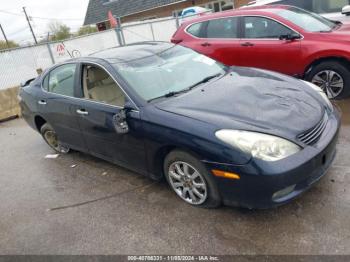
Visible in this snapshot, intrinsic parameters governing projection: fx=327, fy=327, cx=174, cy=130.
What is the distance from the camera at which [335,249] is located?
249 centimetres

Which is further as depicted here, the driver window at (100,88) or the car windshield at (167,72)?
the driver window at (100,88)

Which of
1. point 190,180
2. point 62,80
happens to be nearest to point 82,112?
point 62,80

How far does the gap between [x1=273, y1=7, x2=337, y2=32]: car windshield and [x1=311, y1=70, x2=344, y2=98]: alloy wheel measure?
0.78m

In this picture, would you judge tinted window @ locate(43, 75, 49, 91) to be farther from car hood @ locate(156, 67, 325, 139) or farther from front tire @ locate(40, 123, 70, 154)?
car hood @ locate(156, 67, 325, 139)

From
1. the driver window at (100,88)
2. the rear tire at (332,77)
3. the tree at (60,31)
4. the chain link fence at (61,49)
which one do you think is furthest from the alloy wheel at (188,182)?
the tree at (60,31)

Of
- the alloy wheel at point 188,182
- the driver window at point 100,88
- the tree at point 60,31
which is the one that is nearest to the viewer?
the alloy wheel at point 188,182

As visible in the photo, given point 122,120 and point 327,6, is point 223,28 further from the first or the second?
point 122,120

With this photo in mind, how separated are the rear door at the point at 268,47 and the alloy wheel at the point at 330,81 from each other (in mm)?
351

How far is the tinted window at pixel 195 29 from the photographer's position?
662 cm

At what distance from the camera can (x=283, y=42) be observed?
546 cm

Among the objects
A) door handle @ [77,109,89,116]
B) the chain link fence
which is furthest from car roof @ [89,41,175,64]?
the chain link fence

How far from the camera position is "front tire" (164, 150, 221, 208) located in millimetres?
2924

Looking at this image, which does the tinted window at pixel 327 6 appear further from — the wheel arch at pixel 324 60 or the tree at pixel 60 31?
the tree at pixel 60 31

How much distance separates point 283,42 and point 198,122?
3.38 m
